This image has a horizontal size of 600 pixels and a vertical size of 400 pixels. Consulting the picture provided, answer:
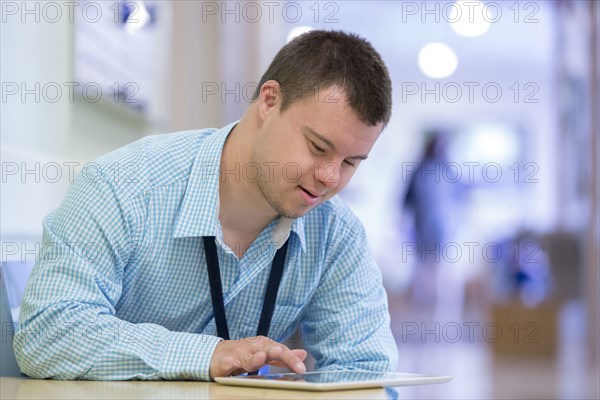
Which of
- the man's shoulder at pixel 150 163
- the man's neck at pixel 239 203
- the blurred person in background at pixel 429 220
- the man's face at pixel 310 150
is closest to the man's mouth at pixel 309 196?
the man's face at pixel 310 150

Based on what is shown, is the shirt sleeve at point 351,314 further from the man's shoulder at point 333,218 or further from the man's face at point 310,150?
the man's face at point 310,150

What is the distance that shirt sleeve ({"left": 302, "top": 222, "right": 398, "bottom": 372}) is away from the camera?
178 cm

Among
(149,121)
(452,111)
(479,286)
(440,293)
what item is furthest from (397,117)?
(149,121)

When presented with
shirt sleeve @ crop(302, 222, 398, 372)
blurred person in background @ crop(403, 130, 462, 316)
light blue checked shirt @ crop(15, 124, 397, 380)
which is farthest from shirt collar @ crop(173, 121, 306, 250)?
blurred person in background @ crop(403, 130, 462, 316)

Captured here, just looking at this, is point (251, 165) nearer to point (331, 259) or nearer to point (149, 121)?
point (331, 259)

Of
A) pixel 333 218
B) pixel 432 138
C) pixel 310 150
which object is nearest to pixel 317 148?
pixel 310 150

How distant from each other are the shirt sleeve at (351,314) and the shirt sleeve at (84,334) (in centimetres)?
38

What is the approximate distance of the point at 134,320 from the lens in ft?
5.72

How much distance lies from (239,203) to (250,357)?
423mm

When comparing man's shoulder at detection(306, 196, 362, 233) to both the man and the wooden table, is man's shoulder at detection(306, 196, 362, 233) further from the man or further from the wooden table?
the wooden table

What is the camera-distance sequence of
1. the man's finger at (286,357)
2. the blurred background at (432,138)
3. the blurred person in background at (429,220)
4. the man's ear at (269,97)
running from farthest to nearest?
the blurred person in background at (429,220) → the blurred background at (432,138) → the man's ear at (269,97) → the man's finger at (286,357)

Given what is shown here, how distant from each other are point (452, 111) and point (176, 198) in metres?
8.92

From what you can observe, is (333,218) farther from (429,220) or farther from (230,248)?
→ (429,220)

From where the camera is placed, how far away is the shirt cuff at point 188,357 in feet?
4.74
